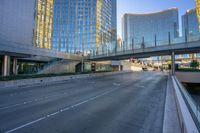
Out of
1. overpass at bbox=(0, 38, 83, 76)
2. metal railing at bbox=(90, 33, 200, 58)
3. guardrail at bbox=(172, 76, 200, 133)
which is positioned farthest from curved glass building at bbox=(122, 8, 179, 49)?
guardrail at bbox=(172, 76, 200, 133)

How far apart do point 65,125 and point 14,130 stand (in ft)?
6.34

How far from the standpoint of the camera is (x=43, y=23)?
3157 inches

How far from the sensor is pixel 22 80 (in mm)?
17859

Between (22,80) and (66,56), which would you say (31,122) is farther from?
(66,56)

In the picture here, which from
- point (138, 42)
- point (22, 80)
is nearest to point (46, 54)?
point (22, 80)

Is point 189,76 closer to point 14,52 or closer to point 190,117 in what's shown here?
point 190,117

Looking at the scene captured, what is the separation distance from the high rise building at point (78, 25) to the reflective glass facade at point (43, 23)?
4042 mm

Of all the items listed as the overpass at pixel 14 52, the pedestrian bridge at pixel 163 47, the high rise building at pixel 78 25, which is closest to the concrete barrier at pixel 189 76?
the pedestrian bridge at pixel 163 47

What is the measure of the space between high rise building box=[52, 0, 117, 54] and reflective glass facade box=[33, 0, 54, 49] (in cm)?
404

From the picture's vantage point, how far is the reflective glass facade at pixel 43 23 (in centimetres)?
7831

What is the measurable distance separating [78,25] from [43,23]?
23.4 metres

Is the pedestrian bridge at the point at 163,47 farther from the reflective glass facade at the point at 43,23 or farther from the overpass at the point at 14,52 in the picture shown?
the reflective glass facade at the point at 43,23

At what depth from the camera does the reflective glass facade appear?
7831cm

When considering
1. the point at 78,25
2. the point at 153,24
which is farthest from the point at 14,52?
the point at 153,24
